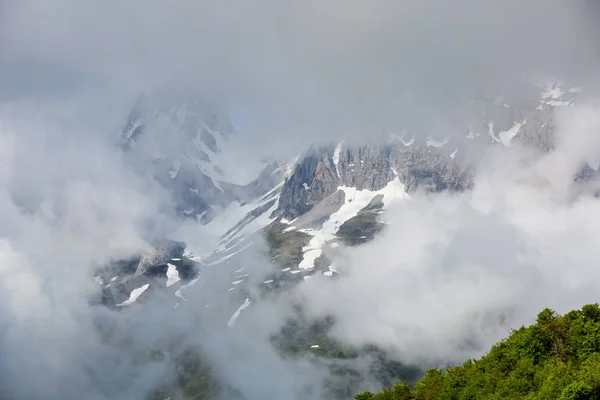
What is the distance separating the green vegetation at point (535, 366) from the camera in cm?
9981

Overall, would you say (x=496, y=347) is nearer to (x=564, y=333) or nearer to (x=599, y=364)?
(x=564, y=333)

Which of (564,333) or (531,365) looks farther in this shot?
(564,333)

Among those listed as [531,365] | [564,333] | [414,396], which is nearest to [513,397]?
[531,365]

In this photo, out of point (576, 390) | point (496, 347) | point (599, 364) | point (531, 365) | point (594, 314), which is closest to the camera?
point (576, 390)

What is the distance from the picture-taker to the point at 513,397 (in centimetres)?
10119

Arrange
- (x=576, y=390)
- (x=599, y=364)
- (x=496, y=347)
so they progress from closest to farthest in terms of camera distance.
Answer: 1. (x=576, y=390)
2. (x=599, y=364)
3. (x=496, y=347)

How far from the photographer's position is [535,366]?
111312 mm

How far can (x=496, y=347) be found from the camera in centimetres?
12862

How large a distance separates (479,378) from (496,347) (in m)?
16.9

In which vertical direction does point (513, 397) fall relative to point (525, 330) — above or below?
below

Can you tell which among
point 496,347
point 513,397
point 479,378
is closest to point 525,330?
point 496,347

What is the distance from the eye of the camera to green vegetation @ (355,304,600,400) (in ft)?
327

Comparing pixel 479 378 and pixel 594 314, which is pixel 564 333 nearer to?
pixel 594 314

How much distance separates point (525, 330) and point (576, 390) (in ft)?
131
